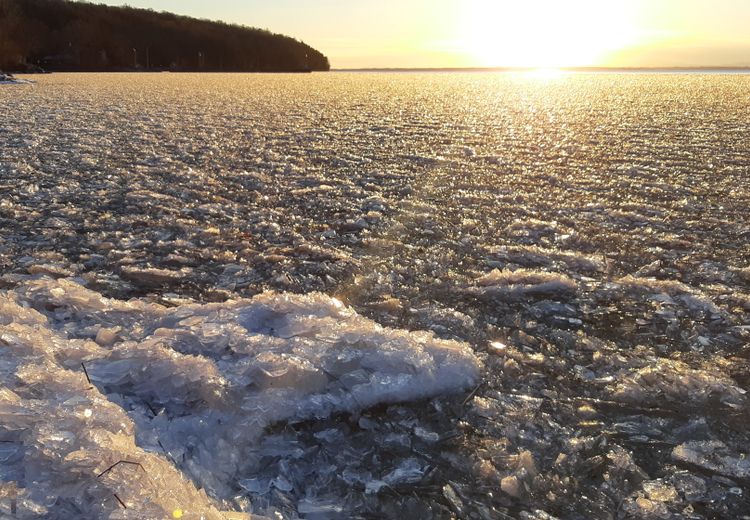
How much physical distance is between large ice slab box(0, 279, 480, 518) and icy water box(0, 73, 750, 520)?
13 mm

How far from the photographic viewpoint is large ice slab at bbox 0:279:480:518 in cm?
233

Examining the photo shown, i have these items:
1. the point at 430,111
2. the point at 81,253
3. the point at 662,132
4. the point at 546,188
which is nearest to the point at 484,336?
the point at 81,253

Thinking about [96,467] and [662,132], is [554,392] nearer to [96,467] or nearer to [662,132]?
[96,467]

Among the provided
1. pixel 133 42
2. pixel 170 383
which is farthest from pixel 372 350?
pixel 133 42

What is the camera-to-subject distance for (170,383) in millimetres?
3152

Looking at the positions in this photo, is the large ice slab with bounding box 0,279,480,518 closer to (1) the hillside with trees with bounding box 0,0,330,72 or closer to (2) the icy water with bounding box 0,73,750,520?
(2) the icy water with bounding box 0,73,750,520

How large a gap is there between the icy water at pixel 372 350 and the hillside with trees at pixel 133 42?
77632 millimetres

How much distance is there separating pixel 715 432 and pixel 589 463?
2.54 ft

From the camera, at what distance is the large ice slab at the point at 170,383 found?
2330 millimetres

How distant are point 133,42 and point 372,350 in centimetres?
12264

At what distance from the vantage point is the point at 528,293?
4766 millimetres

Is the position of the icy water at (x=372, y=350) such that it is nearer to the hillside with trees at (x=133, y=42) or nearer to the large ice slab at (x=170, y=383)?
the large ice slab at (x=170, y=383)

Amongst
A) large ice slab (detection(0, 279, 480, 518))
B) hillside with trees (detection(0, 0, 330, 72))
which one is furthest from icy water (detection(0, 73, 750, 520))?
hillside with trees (detection(0, 0, 330, 72))

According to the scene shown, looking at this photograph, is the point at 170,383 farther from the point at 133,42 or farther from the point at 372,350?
the point at 133,42
